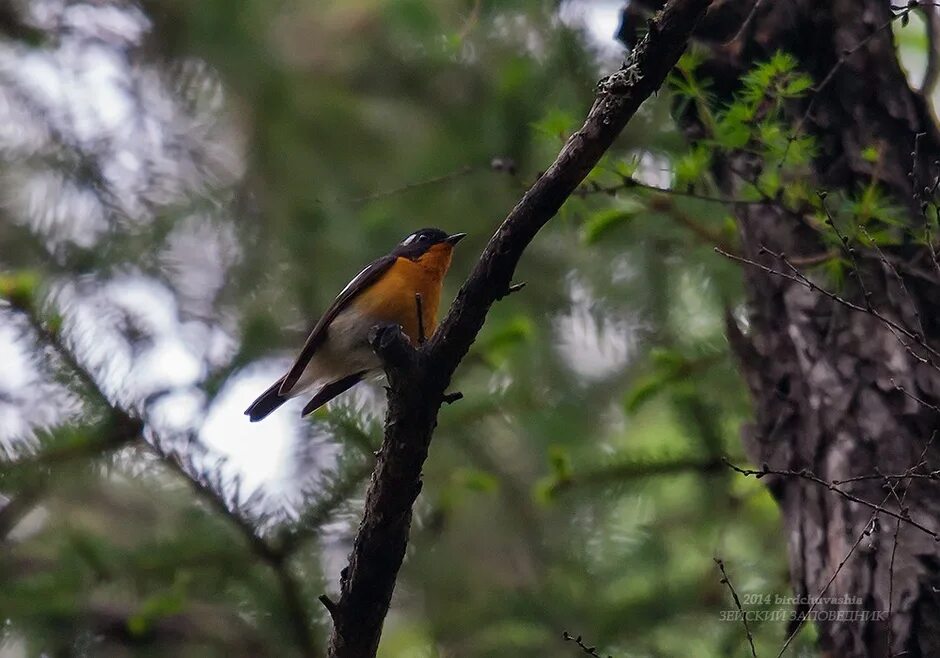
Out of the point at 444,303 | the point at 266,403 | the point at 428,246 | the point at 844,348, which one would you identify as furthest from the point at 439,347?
the point at 444,303

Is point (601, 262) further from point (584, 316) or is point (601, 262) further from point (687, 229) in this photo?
point (687, 229)

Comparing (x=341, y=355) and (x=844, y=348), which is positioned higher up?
(x=341, y=355)

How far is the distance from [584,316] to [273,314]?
68.2 inches

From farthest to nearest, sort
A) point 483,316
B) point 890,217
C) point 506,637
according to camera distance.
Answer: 1. point 506,637
2. point 890,217
3. point 483,316

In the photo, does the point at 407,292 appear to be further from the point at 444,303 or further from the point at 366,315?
the point at 444,303

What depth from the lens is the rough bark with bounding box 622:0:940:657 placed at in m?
3.53

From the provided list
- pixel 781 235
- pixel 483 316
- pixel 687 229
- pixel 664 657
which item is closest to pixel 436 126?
pixel 687 229

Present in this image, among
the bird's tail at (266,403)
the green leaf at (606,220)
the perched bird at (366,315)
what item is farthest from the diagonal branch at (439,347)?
the bird's tail at (266,403)

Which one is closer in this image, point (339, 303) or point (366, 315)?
point (366, 315)

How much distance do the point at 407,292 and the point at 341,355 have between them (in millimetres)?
441

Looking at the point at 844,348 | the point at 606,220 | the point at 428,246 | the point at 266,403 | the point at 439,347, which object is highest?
the point at 428,246

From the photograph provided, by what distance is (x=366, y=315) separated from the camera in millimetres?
4910

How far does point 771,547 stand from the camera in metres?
5.78

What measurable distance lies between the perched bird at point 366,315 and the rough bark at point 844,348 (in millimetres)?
1393
